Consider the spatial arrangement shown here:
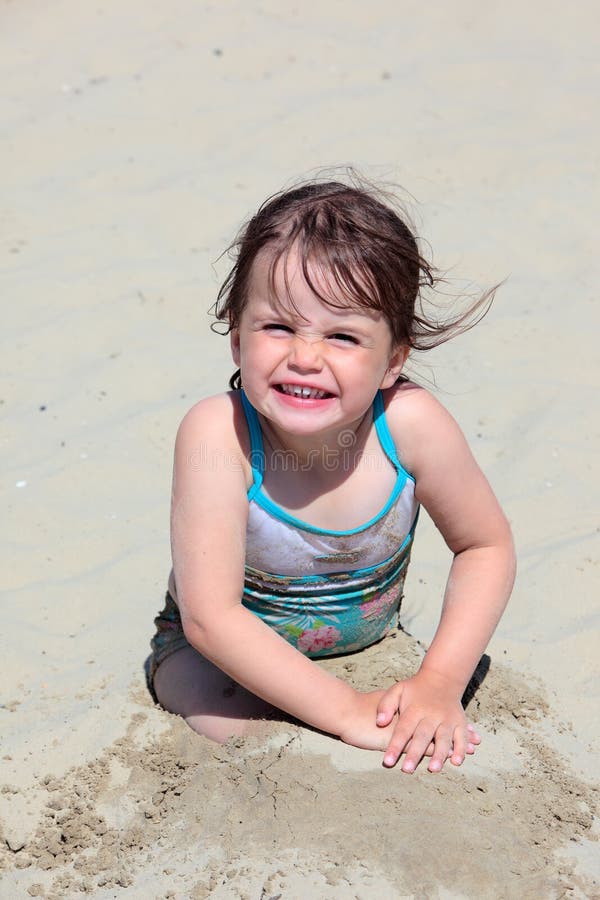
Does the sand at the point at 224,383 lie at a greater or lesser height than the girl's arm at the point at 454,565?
lesser

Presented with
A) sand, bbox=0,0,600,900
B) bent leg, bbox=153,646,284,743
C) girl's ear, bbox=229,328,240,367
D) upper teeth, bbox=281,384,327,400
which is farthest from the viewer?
bent leg, bbox=153,646,284,743

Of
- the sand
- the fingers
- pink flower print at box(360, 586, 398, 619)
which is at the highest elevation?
the fingers

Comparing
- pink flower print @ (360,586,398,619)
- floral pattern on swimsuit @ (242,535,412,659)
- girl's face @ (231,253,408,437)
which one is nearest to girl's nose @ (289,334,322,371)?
girl's face @ (231,253,408,437)

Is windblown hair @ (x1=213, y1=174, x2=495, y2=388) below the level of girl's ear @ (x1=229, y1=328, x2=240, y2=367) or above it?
above

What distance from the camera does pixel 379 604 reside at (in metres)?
2.79

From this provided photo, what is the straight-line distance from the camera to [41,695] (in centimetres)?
292

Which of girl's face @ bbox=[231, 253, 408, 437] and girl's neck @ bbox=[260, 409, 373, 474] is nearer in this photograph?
girl's face @ bbox=[231, 253, 408, 437]

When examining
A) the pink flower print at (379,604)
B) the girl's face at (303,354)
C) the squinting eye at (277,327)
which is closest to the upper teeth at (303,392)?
the girl's face at (303,354)

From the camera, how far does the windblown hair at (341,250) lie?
2311mm

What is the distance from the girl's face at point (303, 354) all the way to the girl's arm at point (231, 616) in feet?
0.73

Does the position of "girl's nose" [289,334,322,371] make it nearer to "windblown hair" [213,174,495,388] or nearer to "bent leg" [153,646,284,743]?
"windblown hair" [213,174,495,388]

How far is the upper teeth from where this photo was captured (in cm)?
235

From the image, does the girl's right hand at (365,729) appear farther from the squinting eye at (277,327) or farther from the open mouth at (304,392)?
the squinting eye at (277,327)

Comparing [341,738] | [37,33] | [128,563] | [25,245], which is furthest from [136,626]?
[37,33]
